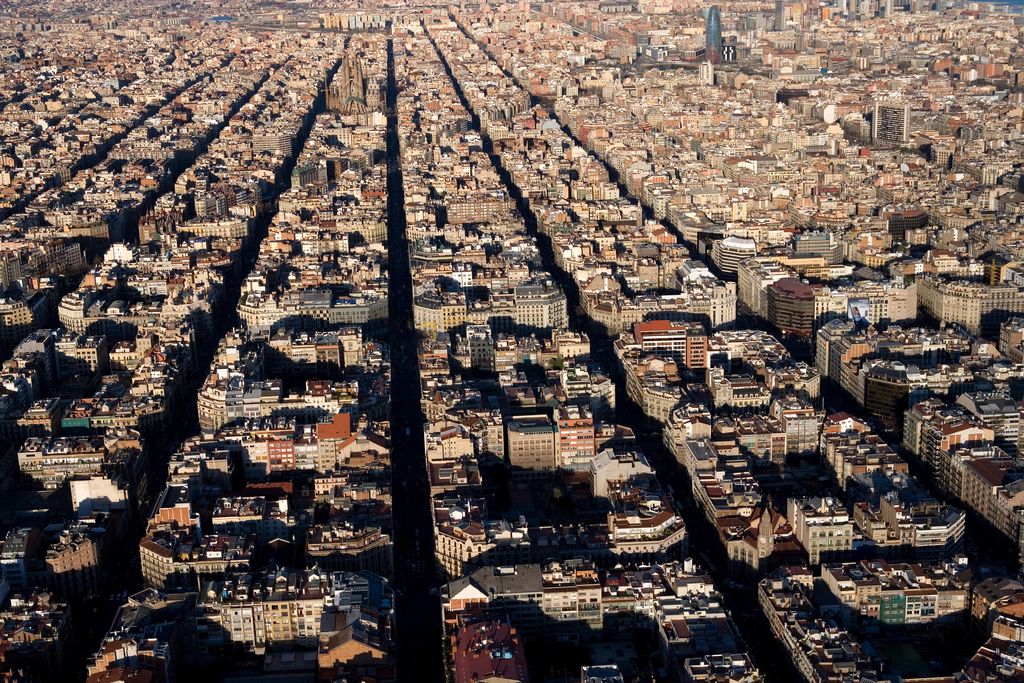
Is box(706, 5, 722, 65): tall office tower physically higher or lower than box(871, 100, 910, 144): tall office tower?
higher

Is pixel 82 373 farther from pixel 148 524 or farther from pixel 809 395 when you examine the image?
pixel 809 395

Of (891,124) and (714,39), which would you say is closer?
(891,124)

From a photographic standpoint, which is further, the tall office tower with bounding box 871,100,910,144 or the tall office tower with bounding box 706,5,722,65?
the tall office tower with bounding box 706,5,722,65

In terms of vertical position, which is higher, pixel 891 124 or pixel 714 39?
pixel 714 39

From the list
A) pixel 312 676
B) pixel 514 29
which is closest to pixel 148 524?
pixel 312 676
